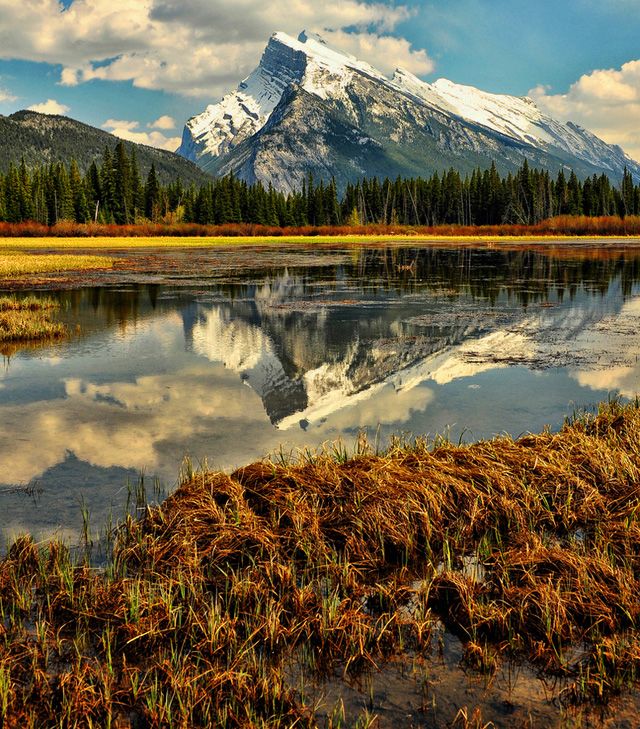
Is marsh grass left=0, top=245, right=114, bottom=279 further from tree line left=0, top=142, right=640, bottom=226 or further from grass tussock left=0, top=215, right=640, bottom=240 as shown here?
tree line left=0, top=142, right=640, bottom=226

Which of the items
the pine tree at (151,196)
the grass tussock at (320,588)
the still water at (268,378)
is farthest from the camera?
the pine tree at (151,196)

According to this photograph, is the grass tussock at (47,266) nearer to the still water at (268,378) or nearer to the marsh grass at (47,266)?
the marsh grass at (47,266)

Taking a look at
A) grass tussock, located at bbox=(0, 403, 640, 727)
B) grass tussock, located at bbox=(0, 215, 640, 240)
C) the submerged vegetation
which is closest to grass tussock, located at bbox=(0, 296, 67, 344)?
the submerged vegetation

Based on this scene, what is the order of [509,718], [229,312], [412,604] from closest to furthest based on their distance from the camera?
1. [509,718]
2. [412,604]
3. [229,312]

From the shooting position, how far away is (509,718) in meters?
4.33

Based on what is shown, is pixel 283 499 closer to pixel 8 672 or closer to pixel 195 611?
pixel 195 611

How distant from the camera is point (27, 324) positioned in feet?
63.6

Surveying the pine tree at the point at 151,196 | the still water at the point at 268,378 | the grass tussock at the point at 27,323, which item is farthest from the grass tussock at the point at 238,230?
the grass tussock at the point at 27,323

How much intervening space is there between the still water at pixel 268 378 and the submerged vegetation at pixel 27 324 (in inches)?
35.8

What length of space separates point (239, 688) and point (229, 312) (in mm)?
20114

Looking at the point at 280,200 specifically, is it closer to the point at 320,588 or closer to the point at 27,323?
the point at 27,323

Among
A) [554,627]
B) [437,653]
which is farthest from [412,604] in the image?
[554,627]

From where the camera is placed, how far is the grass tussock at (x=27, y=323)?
18438 millimetres

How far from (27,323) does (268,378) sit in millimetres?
9728
